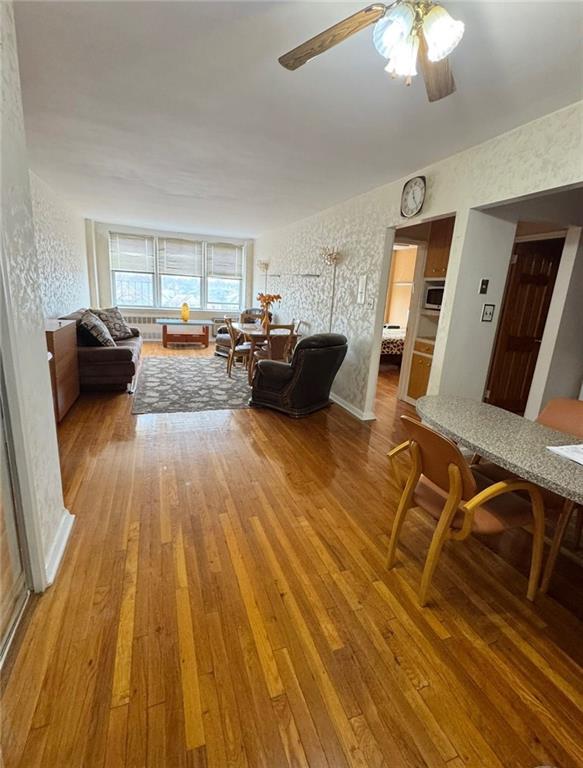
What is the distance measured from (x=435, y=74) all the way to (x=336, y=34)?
1.64 ft

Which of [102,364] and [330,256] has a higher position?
[330,256]

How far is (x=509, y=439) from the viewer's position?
1564 millimetres

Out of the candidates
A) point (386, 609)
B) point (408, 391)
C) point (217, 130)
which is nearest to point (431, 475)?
point (386, 609)

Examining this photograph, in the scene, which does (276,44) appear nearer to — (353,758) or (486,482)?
(486,482)

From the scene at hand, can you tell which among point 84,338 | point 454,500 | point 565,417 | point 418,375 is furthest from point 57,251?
point 565,417

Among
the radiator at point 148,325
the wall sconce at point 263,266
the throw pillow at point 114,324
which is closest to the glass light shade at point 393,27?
the throw pillow at point 114,324

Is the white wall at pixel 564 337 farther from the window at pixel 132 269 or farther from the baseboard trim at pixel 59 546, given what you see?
the window at pixel 132 269

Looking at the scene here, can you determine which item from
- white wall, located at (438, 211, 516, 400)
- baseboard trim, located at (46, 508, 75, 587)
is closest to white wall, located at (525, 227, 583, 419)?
white wall, located at (438, 211, 516, 400)

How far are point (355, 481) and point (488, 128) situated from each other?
8.42 feet

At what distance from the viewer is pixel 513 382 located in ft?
13.6

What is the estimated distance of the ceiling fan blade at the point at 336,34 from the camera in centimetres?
111

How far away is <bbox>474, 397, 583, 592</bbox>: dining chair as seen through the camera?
165 centimetres

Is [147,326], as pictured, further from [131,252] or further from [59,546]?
[59,546]

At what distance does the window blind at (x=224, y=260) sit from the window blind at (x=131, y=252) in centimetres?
135
